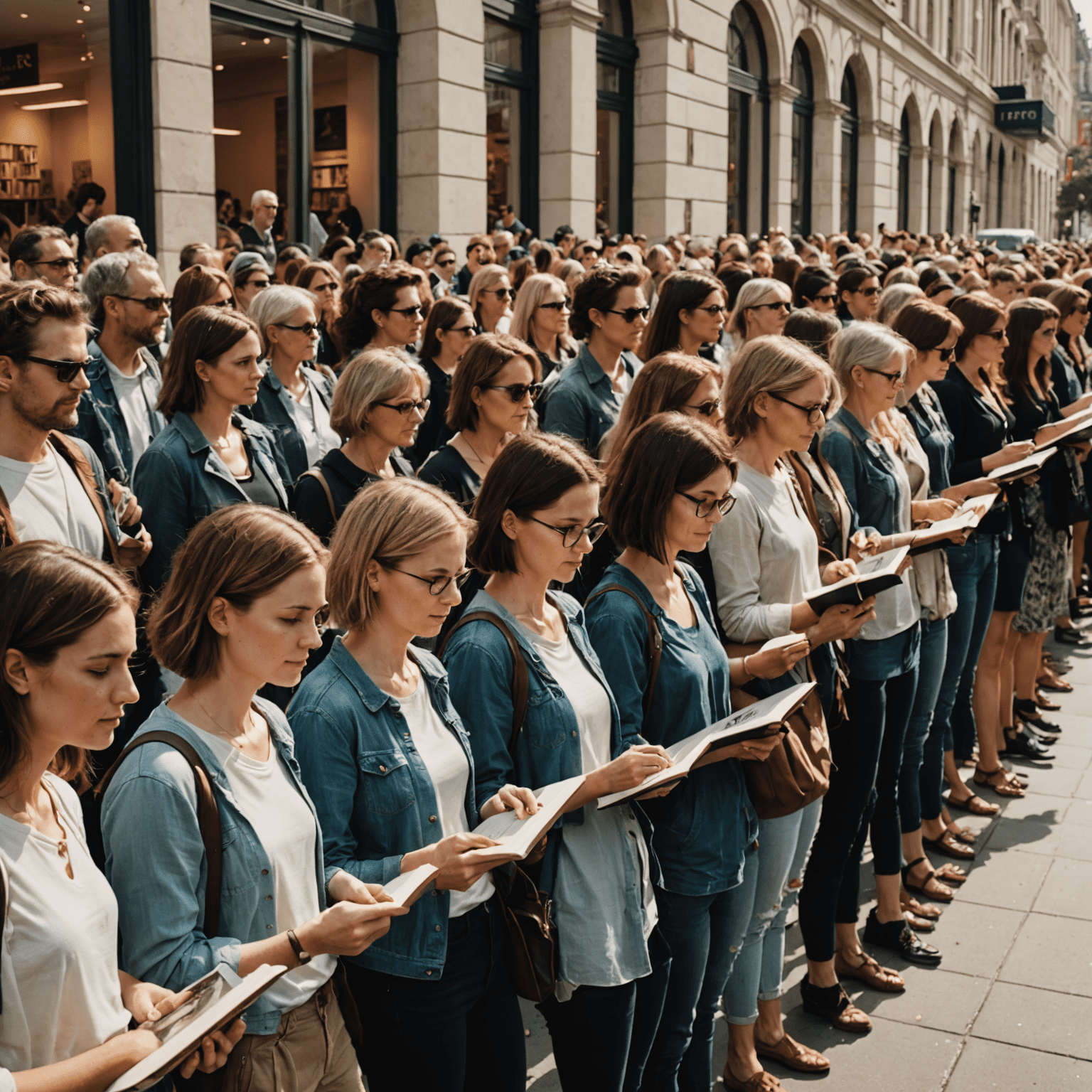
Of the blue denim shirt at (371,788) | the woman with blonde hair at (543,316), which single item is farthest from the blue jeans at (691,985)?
the woman with blonde hair at (543,316)

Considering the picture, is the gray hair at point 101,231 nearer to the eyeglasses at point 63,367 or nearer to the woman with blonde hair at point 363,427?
the woman with blonde hair at point 363,427

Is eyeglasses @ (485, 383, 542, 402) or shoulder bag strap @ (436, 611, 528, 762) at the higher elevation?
eyeglasses @ (485, 383, 542, 402)

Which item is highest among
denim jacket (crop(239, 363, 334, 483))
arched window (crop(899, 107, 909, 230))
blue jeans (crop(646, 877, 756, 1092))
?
arched window (crop(899, 107, 909, 230))

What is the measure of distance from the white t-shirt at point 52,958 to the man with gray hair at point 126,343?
10.7ft

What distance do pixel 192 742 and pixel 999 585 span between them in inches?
224

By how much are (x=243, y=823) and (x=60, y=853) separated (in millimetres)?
343

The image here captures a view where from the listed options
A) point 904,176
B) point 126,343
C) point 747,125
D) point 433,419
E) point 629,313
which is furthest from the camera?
point 904,176

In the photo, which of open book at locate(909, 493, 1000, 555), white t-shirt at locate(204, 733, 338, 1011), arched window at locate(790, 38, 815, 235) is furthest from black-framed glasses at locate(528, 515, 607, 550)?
arched window at locate(790, 38, 815, 235)

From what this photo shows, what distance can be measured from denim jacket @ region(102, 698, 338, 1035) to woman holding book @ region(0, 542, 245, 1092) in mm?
50

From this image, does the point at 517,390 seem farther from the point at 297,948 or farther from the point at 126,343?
the point at 297,948

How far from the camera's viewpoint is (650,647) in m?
3.45

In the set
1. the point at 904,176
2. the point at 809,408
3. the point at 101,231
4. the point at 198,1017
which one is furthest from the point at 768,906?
the point at 904,176

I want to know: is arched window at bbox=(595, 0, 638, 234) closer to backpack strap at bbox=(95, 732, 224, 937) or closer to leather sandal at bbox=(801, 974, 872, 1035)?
leather sandal at bbox=(801, 974, 872, 1035)

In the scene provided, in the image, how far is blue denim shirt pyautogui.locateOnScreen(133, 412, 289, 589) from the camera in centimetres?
439
